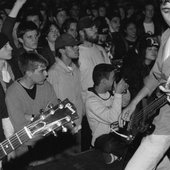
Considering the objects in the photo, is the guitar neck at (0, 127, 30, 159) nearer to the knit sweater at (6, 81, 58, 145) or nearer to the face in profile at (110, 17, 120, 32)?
the knit sweater at (6, 81, 58, 145)

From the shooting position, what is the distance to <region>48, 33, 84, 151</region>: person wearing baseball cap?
5355 millimetres

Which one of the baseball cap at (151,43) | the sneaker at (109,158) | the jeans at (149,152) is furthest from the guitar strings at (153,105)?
the baseball cap at (151,43)

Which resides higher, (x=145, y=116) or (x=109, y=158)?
(x=145, y=116)

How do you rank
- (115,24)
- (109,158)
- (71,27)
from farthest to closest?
1. (115,24)
2. (71,27)
3. (109,158)

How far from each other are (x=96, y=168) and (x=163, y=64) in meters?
2.24

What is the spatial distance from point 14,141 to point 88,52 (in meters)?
2.81

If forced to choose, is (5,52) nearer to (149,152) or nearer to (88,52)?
(88,52)

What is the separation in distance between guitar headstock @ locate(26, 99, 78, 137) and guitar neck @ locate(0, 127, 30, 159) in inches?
2.9

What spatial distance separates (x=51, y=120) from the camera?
3795mm

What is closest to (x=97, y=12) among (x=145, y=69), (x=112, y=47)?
(x=112, y=47)

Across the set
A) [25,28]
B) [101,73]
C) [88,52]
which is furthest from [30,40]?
[101,73]

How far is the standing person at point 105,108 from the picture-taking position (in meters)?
5.09

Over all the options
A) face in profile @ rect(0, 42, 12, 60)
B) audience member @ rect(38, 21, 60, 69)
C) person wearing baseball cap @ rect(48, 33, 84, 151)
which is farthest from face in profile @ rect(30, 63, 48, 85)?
audience member @ rect(38, 21, 60, 69)

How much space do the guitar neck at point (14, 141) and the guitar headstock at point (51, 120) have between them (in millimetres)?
73
